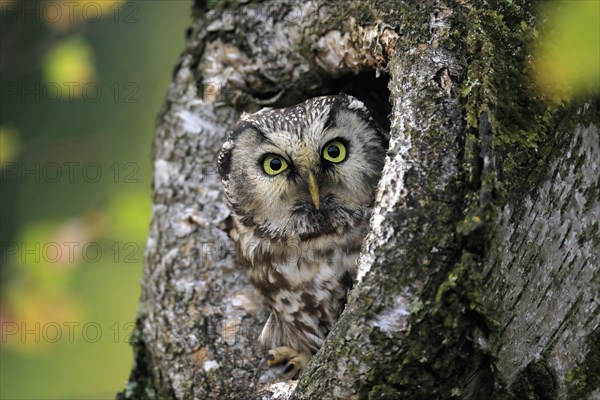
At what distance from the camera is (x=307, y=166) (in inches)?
112

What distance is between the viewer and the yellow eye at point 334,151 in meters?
2.89

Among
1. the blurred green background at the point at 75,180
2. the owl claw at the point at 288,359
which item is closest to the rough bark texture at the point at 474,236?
the owl claw at the point at 288,359

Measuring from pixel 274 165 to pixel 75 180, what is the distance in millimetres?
3574

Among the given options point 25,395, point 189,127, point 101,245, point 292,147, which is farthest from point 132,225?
point 25,395

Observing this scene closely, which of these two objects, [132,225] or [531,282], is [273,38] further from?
[531,282]

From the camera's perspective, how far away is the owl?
289 cm

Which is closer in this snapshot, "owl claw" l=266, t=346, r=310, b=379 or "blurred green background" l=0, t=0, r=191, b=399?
"owl claw" l=266, t=346, r=310, b=379

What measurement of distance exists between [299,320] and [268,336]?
19 cm

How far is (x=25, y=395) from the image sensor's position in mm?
5723

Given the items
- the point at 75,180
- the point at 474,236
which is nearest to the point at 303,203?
the point at 474,236

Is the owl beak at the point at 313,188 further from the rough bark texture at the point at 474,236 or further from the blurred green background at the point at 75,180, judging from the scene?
the blurred green background at the point at 75,180

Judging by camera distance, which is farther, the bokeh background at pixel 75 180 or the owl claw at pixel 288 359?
the bokeh background at pixel 75 180

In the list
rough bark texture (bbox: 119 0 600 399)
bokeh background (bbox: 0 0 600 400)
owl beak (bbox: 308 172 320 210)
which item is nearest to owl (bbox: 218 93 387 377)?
owl beak (bbox: 308 172 320 210)

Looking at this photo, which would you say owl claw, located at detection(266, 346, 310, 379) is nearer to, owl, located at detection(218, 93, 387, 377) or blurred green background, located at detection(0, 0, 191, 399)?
owl, located at detection(218, 93, 387, 377)
